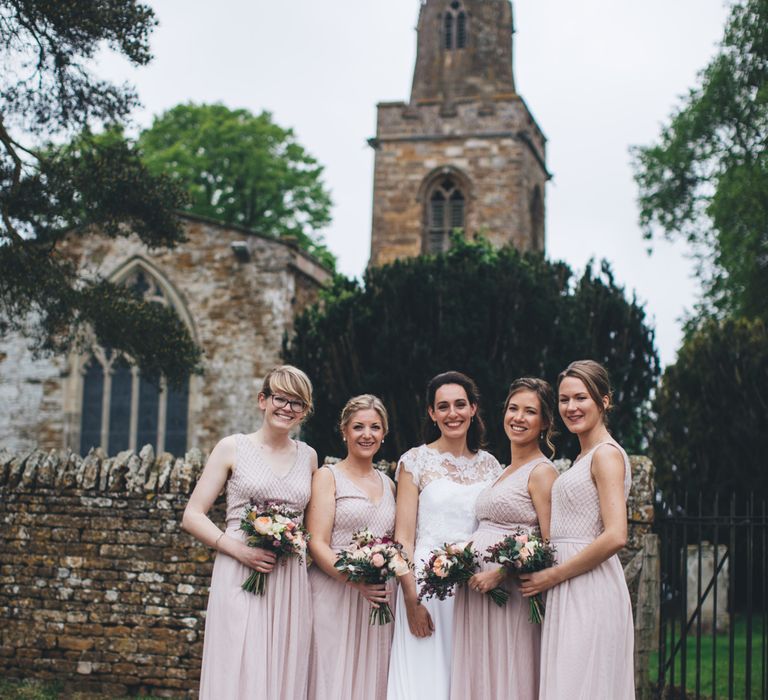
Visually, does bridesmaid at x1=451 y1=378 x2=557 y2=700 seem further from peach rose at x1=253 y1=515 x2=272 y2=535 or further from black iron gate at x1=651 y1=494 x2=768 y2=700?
black iron gate at x1=651 y1=494 x2=768 y2=700

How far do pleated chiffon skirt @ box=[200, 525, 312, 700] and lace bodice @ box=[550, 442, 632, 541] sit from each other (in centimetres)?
145

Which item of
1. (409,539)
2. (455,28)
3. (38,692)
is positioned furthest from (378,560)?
(455,28)

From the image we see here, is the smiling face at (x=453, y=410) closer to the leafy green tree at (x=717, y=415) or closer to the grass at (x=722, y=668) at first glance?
the grass at (x=722, y=668)

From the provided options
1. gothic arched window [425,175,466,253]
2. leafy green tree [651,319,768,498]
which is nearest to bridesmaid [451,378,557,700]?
leafy green tree [651,319,768,498]

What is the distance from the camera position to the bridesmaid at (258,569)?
534 centimetres

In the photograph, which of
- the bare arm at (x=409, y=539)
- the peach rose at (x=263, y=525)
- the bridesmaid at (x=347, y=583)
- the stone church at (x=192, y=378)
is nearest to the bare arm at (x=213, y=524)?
the peach rose at (x=263, y=525)

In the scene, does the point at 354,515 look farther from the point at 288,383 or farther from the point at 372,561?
the point at 288,383

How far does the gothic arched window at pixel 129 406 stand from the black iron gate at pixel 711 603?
430 inches

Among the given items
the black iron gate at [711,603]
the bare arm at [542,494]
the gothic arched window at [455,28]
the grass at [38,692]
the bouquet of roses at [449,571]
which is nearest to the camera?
the bouquet of roses at [449,571]

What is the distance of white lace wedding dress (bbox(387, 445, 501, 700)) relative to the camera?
5.42 meters

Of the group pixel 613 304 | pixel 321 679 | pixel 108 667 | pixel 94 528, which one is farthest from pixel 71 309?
pixel 613 304

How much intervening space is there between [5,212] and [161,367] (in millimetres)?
2463

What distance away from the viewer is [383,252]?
26.8 meters

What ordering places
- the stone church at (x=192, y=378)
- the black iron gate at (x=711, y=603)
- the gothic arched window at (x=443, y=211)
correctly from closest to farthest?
the black iron gate at (x=711, y=603) → the stone church at (x=192, y=378) → the gothic arched window at (x=443, y=211)
